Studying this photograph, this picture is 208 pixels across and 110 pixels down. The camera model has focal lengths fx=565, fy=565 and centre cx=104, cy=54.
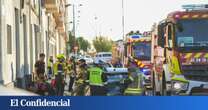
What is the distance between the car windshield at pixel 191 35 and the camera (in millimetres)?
13664

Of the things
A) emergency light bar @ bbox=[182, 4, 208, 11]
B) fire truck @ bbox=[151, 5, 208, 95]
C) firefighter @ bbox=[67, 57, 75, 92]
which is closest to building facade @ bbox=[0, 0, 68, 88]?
firefighter @ bbox=[67, 57, 75, 92]

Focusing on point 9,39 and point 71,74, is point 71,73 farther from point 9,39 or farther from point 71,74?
point 9,39

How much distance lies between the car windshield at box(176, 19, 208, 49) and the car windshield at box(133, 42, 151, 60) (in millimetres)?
11395

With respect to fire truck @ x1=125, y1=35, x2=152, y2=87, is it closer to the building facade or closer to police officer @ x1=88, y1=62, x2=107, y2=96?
the building facade

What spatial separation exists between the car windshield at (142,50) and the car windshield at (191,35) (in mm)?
11395

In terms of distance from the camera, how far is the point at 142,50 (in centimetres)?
2603

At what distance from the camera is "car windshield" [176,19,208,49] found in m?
13.7

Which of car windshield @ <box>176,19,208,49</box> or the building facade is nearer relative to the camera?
car windshield @ <box>176,19,208,49</box>

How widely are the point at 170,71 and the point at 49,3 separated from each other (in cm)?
3088

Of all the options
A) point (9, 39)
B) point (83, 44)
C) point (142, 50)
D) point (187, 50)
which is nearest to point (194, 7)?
point (187, 50)

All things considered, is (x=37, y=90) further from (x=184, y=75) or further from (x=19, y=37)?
(x=19, y=37)

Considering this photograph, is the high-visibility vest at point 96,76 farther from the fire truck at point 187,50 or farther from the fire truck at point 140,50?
the fire truck at point 140,50

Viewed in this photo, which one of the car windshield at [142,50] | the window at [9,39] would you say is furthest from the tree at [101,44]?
the window at [9,39]

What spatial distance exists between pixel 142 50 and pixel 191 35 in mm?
12398
